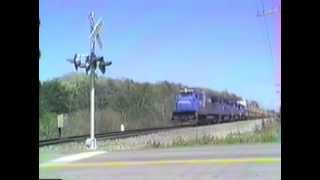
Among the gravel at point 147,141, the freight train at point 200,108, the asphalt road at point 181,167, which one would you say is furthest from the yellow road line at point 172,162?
the freight train at point 200,108

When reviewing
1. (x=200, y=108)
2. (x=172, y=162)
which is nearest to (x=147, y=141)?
(x=172, y=162)

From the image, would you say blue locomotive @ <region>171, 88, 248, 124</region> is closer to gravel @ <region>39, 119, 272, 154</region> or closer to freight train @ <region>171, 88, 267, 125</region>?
freight train @ <region>171, 88, 267, 125</region>

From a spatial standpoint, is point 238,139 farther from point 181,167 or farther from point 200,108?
point 200,108

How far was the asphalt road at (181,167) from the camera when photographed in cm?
1030

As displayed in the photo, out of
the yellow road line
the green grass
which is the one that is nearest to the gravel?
the green grass

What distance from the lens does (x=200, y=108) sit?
36.6 metres

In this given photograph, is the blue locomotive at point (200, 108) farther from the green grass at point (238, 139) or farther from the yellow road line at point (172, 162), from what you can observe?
the yellow road line at point (172, 162)

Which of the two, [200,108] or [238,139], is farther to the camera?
[200,108]

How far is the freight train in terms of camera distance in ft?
114

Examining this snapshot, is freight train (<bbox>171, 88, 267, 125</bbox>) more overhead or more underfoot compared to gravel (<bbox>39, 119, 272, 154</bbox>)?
more overhead

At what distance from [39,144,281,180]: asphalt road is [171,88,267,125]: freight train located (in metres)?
19.6
